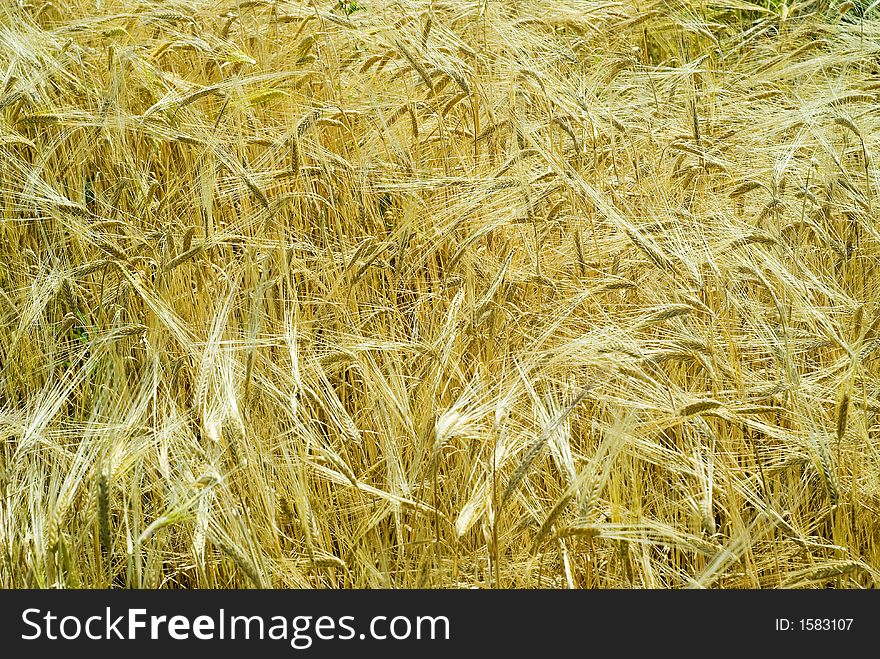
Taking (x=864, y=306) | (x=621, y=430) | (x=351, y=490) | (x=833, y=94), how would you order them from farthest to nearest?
(x=833, y=94) < (x=864, y=306) < (x=351, y=490) < (x=621, y=430)

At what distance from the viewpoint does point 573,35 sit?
2.91 m

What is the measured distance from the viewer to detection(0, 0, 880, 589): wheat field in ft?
4.33

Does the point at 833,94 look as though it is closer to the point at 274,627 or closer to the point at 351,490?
the point at 351,490

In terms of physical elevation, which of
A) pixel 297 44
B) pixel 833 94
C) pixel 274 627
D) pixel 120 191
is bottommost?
pixel 274 627

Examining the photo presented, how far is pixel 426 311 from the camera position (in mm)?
A: 1780

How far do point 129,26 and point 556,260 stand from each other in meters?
1.67

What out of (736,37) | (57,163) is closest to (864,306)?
(736,37)

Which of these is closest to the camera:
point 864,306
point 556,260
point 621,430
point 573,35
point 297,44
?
point 621,430

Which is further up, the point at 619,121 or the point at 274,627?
the point at 619,121

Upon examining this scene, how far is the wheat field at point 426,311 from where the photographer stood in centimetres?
132

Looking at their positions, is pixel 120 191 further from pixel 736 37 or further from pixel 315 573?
pixel 736 37

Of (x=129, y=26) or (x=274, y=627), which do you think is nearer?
(x=274, y=627)

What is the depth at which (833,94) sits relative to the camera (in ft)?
6.71

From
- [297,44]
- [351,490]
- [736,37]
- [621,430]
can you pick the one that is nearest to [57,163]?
[297,44]
